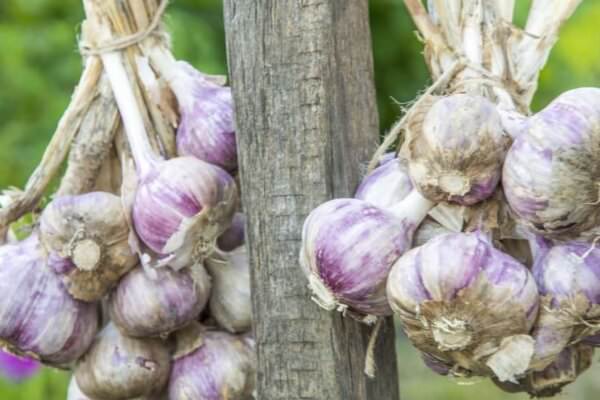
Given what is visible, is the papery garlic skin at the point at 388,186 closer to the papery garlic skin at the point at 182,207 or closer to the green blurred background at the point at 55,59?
the papery garlic skin at the point at 182,207

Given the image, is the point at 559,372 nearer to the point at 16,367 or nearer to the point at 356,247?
the point at 356,247

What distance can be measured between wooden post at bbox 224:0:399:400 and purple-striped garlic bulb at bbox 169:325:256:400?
0.42 ft

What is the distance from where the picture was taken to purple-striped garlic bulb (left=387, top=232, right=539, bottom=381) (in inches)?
37.9

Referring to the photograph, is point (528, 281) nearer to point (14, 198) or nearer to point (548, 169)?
point (548, 169)

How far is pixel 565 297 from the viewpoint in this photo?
0.99 metres

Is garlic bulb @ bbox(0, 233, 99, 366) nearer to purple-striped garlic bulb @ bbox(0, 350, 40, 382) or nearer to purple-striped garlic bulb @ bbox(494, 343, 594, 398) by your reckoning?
purple-striped garlic bulb @ bbox(494, 343, 594, 398)

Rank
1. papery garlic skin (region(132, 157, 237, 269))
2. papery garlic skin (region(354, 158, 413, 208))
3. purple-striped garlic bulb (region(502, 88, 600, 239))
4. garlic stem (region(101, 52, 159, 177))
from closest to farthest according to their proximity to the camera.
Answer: purple-striped garlic bulb (region(502, 88, 600, 239))
papery garlic skin (region(354, 158, 413, 208))
papery garlic skin (region(132, 157, 237, 269))
garlic stem (region(101, 52, 159, 177))

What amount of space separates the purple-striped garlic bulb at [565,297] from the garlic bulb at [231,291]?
0.42 metres

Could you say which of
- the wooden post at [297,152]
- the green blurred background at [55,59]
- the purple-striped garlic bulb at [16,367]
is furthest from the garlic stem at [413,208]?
the green blurred background at [55,59]

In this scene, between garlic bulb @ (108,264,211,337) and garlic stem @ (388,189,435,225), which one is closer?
garlic stem @ (388,189,435,225)

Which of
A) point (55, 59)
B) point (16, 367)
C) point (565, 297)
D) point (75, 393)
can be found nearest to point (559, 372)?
point (565, 297)

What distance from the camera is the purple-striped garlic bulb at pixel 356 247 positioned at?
1014mm

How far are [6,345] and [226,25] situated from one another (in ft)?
1.52

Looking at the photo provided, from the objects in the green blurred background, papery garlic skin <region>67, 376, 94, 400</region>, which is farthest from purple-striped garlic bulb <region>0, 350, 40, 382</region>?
papery garlic skin <region>67, 376, 94, 400</region>
